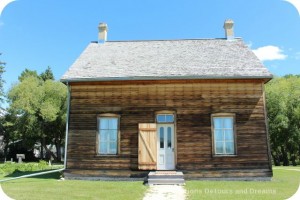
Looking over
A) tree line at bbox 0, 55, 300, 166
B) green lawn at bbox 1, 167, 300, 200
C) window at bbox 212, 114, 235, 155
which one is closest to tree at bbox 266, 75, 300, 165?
tree line at bbox 0, 55, 300, 166

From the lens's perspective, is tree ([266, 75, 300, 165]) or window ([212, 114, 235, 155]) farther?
tree ([266, 75, 300, 165])

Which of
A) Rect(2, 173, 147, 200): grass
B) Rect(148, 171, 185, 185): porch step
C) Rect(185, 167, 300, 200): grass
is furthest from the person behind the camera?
Rect(148, 171, 185, 185): porch step

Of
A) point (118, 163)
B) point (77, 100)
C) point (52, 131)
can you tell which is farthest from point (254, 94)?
point (52, 131)

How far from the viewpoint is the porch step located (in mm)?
12359

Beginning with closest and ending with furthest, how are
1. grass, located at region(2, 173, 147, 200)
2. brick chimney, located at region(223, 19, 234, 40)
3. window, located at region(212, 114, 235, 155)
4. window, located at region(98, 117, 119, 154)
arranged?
1. grass, located at region(2, 173, 147, 200)
2. window, located at region(212, 114, 235, 155)
3. window, located at region(98, 117, 119, 154)
4. brick chimney, located at region(223, 19, 234, 40)

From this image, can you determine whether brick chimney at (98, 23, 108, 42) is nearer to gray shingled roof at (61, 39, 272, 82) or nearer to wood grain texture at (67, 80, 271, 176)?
gray shingled roof at (61, 39, 272, 82)

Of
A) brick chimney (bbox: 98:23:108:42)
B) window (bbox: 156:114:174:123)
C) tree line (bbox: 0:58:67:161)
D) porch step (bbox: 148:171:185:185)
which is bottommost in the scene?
porch step (bbox: 148:171:185:185)

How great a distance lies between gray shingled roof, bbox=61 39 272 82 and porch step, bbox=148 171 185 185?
4334mm

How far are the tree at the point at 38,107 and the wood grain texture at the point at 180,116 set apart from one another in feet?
77.2

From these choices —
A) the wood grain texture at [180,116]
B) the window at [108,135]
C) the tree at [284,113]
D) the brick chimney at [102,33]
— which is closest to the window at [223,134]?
the wood grain texture at [180,116]

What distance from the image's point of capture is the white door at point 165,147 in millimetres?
14102

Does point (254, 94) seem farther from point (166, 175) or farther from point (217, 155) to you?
point (166, 175)

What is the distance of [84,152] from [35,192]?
4239 mm

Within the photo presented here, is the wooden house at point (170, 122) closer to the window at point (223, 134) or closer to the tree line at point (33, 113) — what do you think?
the window at point (223, 134)
